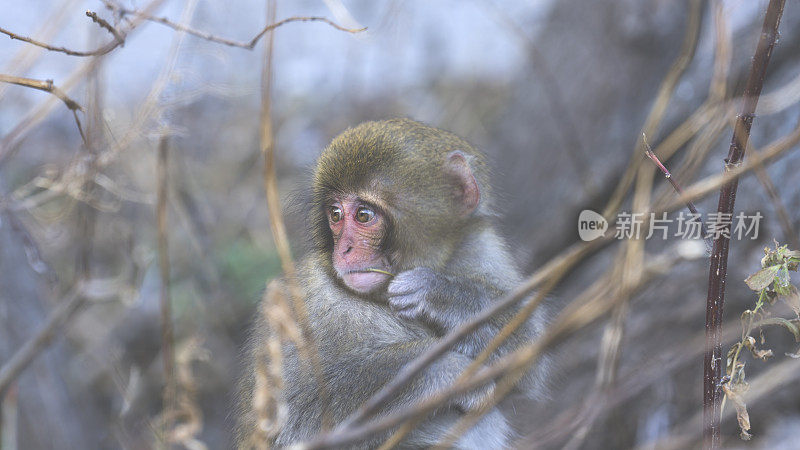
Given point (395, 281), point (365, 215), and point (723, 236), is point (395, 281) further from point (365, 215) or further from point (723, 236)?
point (723, 236)

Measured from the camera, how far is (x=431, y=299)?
9.23 feet

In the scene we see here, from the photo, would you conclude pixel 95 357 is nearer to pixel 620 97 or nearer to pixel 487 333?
pixel 487 333

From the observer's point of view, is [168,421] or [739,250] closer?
[168,421]

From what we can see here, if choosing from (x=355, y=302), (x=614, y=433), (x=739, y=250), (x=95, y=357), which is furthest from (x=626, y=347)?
(x=95, y=357)

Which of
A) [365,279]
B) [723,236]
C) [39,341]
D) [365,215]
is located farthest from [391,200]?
[39,341]

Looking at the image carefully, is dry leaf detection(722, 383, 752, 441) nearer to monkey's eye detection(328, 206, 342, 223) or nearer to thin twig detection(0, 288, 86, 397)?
monkey's eye detection(328, 206, 342, 223)

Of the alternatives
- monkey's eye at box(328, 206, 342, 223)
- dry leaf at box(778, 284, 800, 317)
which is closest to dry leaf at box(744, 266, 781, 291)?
dry leaf at box(778, 284, 800, 317)

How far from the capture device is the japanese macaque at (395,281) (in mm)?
2838

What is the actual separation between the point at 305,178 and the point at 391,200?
2.22 ft

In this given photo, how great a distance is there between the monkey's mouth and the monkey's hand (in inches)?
2.8

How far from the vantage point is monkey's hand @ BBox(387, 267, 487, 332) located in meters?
2.79

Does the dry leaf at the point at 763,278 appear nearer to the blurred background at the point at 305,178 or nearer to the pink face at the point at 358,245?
the blurred background at the point at 305,178

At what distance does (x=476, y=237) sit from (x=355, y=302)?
0.63 m

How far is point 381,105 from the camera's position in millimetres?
7602
